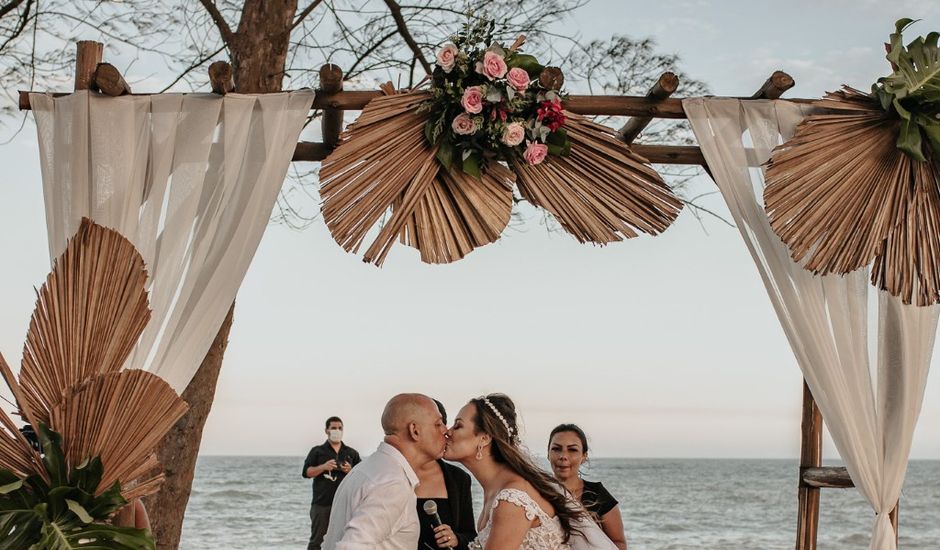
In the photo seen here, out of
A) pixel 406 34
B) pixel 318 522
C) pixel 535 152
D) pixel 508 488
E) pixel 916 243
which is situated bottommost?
pixel 318 522

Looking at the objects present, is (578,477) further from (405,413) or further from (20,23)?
(20,23)

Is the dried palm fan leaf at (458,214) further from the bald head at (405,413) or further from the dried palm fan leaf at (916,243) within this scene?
the dried palm fan leaf at (916,243)

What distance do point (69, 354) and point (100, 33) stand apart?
4.06 metres

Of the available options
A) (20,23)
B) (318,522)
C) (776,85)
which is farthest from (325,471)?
(776,85)

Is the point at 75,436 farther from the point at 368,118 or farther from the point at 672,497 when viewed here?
the point at 672,497

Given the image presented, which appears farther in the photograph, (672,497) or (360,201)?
(672,497)

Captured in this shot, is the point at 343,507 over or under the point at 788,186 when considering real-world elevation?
under

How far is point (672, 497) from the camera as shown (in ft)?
90.0

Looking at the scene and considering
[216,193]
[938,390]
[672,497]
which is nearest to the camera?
[216,193]

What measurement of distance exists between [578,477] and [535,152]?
5.57ft

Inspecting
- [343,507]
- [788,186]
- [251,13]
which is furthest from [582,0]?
[343,507]

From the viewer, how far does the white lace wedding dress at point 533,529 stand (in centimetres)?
370

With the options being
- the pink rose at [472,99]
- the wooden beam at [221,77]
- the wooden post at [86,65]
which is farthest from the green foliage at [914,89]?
the wooden post at [86,65]

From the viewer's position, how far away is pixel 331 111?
4285 mm
